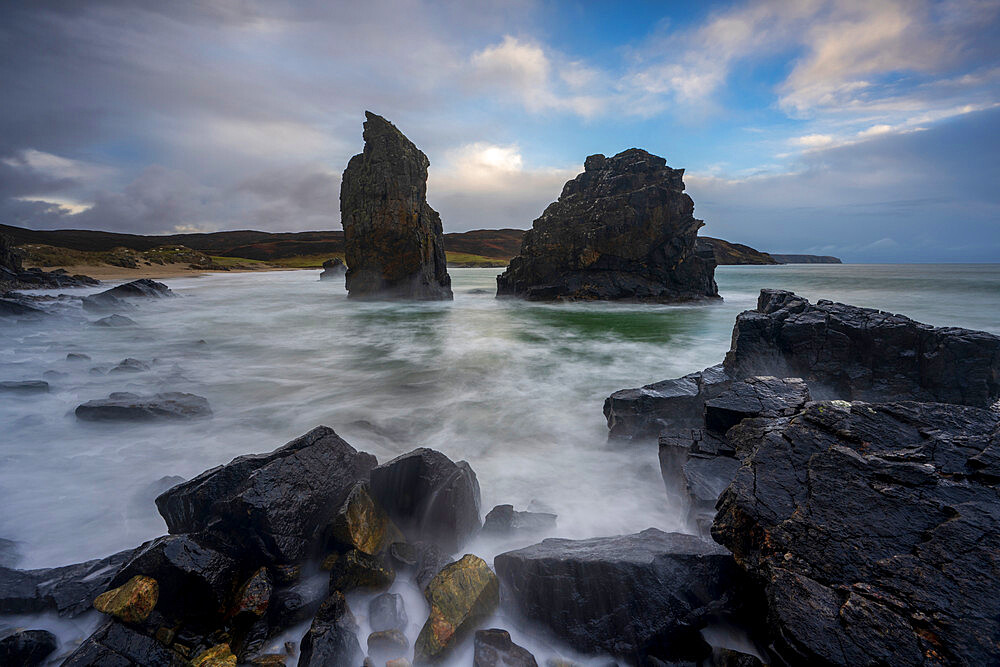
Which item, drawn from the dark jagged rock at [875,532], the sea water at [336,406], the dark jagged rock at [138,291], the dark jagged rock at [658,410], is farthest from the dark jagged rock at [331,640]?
the dark jagged rock at [138,291]

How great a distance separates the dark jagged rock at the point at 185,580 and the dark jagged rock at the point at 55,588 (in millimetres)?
Result: 311

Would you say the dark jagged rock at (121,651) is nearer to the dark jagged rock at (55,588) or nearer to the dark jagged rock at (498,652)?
the dark jagged rock at (55,588)

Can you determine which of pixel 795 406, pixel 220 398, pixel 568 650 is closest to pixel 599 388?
pixel 795 406

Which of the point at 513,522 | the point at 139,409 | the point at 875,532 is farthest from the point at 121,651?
the point at 139,409

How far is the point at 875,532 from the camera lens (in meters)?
2.41

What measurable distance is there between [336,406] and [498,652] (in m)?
6.17

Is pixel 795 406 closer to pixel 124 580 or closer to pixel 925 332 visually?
pixel 925 332

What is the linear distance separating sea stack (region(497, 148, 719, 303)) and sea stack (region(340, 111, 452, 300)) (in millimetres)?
7978

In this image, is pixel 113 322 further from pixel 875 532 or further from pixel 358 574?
pixel 875 532

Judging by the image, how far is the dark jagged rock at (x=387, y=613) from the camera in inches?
112

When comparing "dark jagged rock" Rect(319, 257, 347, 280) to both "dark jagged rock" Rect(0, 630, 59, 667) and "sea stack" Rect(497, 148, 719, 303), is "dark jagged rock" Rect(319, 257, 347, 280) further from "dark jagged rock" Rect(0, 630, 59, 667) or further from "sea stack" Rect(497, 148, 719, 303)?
"dark jagged rock" Rect(0, 630, 59, 667)

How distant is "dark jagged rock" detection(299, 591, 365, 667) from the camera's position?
249cm

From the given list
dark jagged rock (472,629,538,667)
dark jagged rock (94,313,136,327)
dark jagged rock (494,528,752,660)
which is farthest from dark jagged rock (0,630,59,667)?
dark jagged rock (94,313,136,327)

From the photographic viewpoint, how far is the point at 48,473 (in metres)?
4.93
